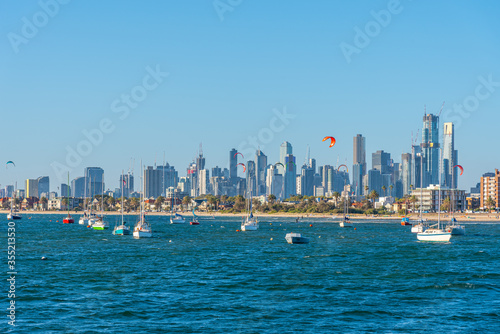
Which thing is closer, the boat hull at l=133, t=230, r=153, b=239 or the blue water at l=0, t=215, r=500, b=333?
the blue water at l=0, t=215, r=500, b=333

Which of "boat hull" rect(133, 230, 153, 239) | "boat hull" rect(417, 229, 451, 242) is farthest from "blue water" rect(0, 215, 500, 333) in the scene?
"boat hull" rect(133, 230, 153, 239)

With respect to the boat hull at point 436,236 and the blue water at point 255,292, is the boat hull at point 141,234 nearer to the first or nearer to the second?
the blue water at point 255,292

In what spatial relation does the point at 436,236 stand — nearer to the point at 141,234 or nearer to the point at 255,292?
the point at 141,234

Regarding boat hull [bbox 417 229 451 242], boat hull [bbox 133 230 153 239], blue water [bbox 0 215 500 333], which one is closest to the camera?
blue water [bbox 0 215 500 333]

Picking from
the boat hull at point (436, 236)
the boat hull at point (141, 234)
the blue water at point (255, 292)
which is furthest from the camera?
the boat hull at point (141, 234)

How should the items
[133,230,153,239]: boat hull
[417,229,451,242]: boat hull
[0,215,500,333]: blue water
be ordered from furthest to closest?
[133,230,153,239]: boat hull < [417,229,451,242]: boat hull < [0,215,500,333]: blue water

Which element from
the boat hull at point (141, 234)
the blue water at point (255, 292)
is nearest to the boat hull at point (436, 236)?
the blue water at point (255, 292)

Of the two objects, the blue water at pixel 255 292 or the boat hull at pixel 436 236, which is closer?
the blue water at pixel 255 292

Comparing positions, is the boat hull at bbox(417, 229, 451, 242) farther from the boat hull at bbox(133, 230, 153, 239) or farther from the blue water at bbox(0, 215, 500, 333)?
the boat hull at bbox(133, 230, 153, 239)

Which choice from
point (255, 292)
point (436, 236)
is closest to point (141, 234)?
point (436, 236)
